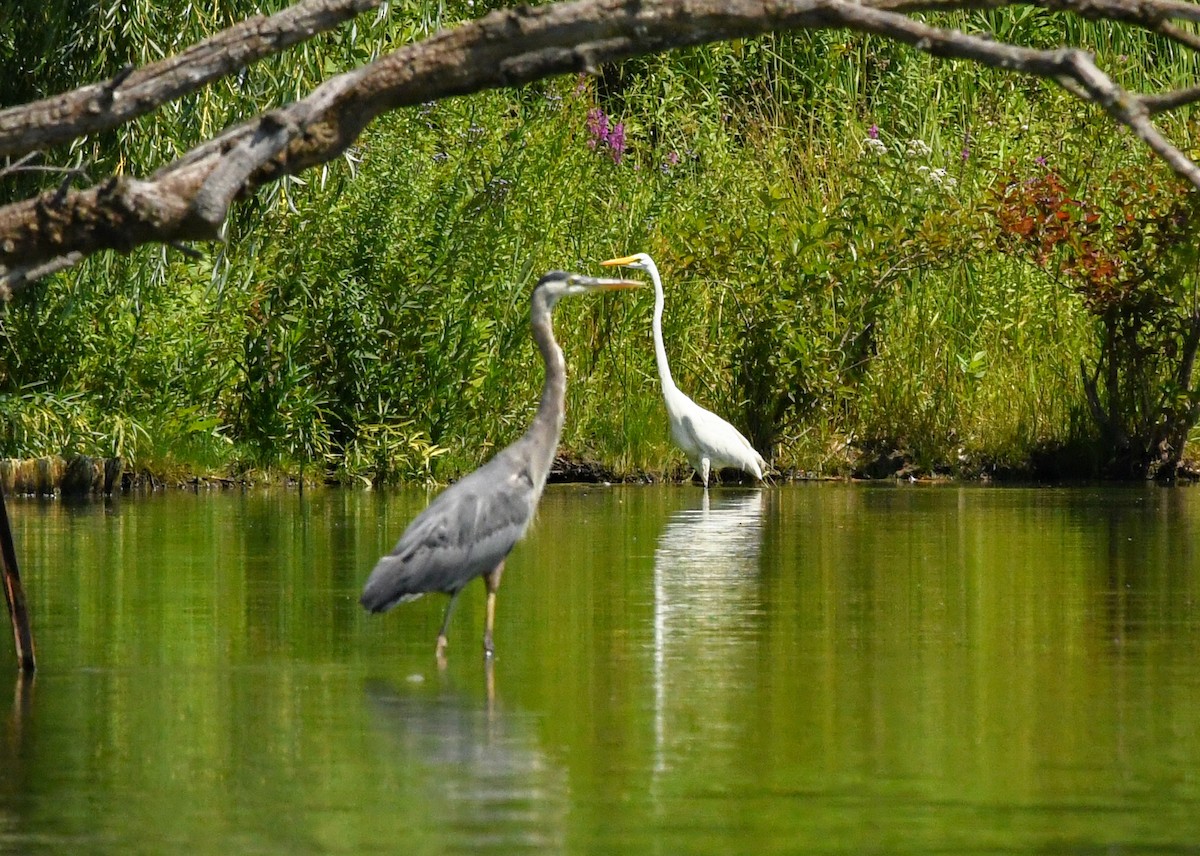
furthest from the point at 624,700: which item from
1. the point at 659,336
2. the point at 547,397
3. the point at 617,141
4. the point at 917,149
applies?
the point at 617,141

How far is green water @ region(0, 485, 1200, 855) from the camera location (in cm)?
521

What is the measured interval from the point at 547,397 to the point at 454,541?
107cm

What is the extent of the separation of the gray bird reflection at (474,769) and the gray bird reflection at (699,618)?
38 centimetres

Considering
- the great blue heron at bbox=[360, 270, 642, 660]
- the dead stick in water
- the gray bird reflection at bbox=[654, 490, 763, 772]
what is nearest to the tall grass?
the gray bird reflection at bbox=[654, 490, 763, 772]

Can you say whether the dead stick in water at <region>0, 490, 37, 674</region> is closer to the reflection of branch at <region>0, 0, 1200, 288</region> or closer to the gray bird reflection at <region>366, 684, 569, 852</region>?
the gray bird reflection at <region>366, 684, 569, 852</region>

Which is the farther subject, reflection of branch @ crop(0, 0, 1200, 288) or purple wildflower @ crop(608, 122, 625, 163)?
purple wildflower @ crop(608, 122, 625, 163)

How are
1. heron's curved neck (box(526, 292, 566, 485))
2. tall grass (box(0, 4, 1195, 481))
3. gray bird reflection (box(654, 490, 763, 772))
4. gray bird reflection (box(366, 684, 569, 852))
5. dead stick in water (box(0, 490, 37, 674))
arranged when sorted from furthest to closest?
1. tall grass (box(0, 4, 1195, 481))
2. heron's curved neck (box(526, 292, 566, 485))
3. dead stick in water (box(0, 490, 37, 674))
4. gray bird reflection (box(654, 490, 763, 772))
5. gray bird reflection (box(366, 684, 569, 852))

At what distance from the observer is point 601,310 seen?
60.2 ft

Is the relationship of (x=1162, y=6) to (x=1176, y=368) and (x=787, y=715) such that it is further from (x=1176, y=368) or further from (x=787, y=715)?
(x=1176, y=368)

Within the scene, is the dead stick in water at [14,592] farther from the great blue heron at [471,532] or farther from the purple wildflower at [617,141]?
the purple wildflower at [617,141]

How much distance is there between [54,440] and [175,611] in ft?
22.1

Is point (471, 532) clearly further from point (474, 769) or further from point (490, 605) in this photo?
point (474, 769)

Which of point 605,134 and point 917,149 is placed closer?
point 917,149

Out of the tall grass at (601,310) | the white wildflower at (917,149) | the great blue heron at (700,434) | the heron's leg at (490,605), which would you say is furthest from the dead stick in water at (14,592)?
the white wildflower at (917,149)
